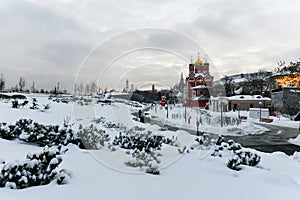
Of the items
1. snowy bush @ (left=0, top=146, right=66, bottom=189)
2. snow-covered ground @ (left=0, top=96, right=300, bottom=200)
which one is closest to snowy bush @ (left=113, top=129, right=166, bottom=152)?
snow-covered ground @ (left=0, top=96, right=300, bottom=200)

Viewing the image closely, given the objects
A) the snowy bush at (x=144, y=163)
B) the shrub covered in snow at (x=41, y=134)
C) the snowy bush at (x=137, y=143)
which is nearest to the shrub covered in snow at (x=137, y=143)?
the snowy bush at (x=137, y=143)

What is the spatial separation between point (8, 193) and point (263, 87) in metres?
63.5

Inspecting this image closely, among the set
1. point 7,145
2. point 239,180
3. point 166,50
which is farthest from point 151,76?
point 7,145

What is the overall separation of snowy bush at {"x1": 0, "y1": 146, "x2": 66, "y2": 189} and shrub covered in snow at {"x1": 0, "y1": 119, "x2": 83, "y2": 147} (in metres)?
2.00

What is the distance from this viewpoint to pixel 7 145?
452 centimetres

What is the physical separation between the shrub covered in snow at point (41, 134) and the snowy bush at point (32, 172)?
6.58 feet

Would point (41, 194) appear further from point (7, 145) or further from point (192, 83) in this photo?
point (192, 83)

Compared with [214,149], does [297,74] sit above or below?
above

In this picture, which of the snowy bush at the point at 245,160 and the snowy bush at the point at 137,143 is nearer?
the snowy bush at the point at 245,160

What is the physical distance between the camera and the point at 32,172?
9.27 feet

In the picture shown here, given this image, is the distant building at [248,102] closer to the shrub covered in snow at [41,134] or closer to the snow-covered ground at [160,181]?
the snow-covered ground at [160,181]

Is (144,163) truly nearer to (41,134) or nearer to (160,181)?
(160,181)

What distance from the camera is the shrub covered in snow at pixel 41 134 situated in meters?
5.04

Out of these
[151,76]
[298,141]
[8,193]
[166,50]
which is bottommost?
[298,141]
